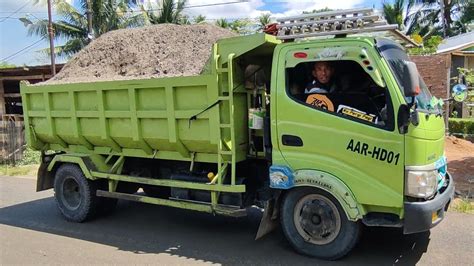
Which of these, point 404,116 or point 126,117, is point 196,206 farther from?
point 404,116

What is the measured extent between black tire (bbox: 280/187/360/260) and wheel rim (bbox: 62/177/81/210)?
354cm

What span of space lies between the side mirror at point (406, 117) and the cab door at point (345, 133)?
0.20ft

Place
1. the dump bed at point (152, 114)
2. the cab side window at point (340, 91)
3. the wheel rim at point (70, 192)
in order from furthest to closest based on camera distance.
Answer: the wheel rim at point (70, 192) → the dump bed at point (152, 114) → the cab side window at point (340, 91)

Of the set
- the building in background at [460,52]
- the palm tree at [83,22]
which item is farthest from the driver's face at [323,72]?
the palm tree at [83,22]

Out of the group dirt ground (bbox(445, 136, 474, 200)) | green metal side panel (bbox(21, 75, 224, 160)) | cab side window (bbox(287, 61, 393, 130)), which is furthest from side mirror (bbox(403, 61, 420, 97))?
dirt ground (bbox(445, 136, 474, 200))

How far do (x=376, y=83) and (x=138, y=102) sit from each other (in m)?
3.13

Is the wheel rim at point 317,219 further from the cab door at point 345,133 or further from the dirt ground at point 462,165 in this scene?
the dirt ground at point 462,165

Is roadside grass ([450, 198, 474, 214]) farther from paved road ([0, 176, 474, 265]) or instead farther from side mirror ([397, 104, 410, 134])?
side mirror ([397, 104, 410, 134])

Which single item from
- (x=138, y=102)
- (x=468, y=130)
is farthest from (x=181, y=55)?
(x=468, y=130)

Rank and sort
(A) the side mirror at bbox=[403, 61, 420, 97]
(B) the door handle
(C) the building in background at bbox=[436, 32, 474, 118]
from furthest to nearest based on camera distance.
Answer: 1. (C) the building in background at bbox=[436, 32, 474, 118]
2. (B) the door handle
3. (A) the side mirror at bbox=[403, 61, 420, 97]

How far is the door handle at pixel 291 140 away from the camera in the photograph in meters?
4.93

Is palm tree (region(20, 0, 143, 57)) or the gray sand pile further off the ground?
palm tree (region(20, 0, 143, 57))

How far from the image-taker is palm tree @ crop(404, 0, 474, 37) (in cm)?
3366

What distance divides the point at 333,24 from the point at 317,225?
7.10 ft
